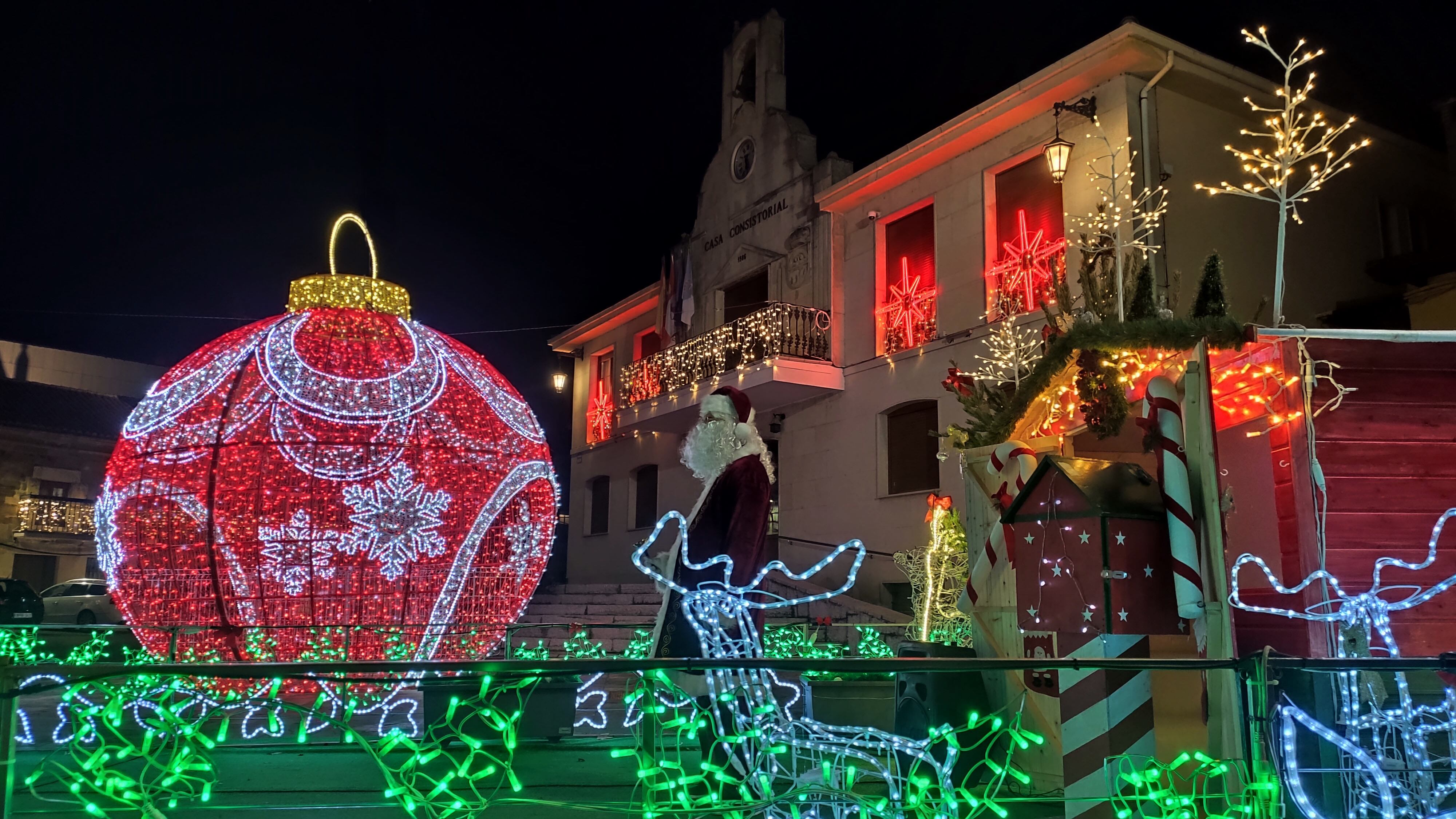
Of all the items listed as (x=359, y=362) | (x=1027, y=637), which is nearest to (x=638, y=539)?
(x=359, y=362)

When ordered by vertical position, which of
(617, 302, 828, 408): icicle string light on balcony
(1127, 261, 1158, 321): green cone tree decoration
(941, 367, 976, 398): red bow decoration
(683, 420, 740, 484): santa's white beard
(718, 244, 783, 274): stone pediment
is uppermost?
(718, 244, 783, 274): stone pediment

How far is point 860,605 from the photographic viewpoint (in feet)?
41.4

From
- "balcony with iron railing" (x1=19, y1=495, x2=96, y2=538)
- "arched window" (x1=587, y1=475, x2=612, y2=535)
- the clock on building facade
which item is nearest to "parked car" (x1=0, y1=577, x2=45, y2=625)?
"balcony with iron railing" (x1=19, y1=495, x2=96, y2=538)

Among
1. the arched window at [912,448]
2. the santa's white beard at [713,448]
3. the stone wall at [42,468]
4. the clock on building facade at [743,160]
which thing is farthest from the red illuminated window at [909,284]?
the stone wall at [42,468]

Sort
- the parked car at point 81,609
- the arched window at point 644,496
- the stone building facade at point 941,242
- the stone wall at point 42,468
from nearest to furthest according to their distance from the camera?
the stone building facade at point 941,242
the arched window at point 644,496
the parked car at point 81,609
the stone wall at point 42,468

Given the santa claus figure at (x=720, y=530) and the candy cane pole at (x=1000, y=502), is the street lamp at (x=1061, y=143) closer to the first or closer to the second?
the candy cane pole at (x=1000, y=502)

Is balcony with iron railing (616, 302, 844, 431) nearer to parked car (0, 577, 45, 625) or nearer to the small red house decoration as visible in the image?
the small red house decoration

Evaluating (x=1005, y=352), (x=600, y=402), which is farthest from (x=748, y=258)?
(x=600, y=402)

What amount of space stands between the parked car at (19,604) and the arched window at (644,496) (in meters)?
11.2

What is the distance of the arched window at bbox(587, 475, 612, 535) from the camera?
21203 millimetres

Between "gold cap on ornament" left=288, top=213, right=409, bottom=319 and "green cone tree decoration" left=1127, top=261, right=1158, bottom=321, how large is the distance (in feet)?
16.4

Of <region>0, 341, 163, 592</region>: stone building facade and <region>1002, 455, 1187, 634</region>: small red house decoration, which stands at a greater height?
<region>0, 341, 163, 592</region>: stone building facade

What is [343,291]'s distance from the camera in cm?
736

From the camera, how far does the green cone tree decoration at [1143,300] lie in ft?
18.7
